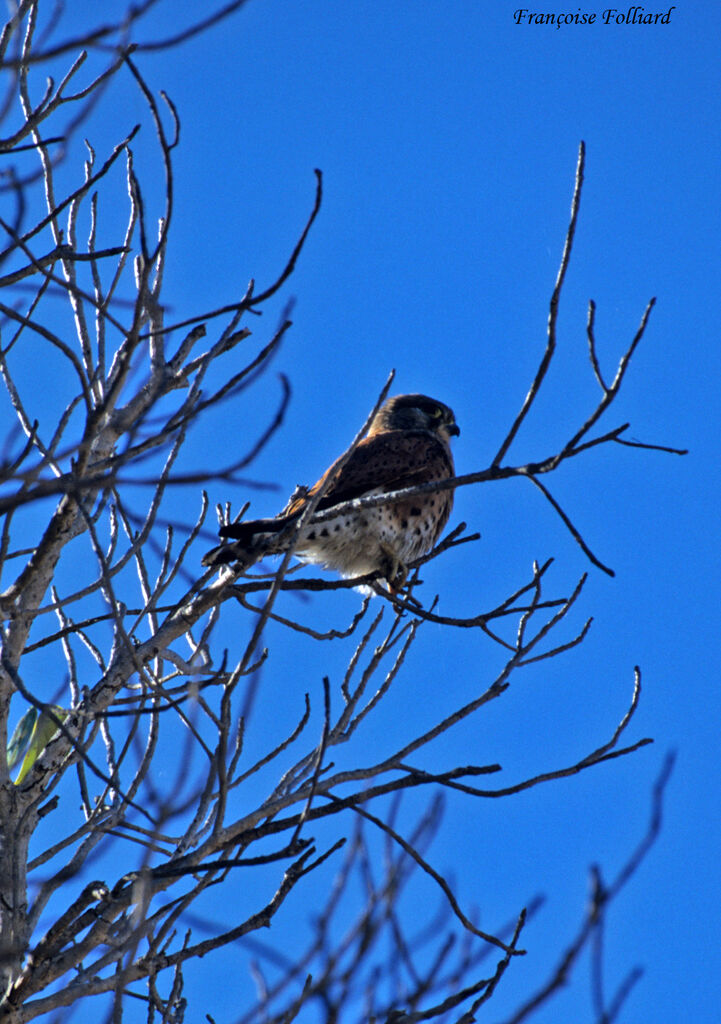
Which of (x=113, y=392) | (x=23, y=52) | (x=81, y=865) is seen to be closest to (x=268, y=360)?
(x=113, y=392)

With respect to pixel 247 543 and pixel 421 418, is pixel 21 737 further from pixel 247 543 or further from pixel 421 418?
pixel 421 418

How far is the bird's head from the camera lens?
6113 mm

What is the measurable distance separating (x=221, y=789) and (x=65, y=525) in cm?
72

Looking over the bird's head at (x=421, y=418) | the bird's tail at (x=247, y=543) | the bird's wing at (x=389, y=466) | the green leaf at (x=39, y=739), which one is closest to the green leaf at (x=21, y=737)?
the green leaf at (x=39, y=739)

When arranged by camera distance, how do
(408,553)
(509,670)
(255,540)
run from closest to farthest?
(509,670) < (255,540) < (408,553)

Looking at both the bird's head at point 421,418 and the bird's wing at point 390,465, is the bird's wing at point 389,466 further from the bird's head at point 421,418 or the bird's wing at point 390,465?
the bird's head at point 421,418

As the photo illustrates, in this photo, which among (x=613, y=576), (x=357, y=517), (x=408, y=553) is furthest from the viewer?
(x=408, y=553)

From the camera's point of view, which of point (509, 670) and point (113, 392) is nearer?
point (113, 392)

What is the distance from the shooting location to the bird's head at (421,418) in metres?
6.11

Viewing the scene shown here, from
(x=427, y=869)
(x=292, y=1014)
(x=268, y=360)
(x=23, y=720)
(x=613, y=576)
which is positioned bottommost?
(x=292, y=1014)

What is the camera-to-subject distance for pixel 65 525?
249 cm

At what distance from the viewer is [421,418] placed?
6168 millimetres

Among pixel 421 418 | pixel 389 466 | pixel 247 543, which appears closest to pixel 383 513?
pixel 389 466

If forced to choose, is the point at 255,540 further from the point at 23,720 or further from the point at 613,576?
the point at 613,576
